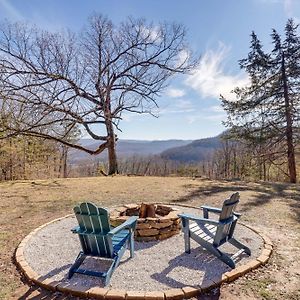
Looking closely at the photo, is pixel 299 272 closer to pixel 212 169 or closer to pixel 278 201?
pixel 278 201

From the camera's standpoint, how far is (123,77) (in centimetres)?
1257

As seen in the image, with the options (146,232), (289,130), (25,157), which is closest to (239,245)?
(146,232)

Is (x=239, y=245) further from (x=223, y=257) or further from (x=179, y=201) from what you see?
(x=179, y=201)

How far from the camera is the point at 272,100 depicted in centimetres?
1185

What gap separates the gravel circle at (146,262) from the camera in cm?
264

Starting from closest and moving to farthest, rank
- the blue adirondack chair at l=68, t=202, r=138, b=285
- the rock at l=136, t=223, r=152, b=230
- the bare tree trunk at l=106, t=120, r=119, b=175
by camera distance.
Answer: the blue adirondack chair at l=68, t=202, r=138, b=285 < the rock at l=136, t=223, r=152, b=230 < the bare tree trunk at l=106, t=120, r=119, b=175

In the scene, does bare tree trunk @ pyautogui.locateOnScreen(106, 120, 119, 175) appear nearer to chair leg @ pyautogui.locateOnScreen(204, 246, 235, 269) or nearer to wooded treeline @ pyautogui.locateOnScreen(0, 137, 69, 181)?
wooded treeline @ pyautogui.locateOnScreen(0, 137, 69, 181)

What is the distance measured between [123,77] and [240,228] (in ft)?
32.4

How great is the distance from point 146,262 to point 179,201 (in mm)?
3319

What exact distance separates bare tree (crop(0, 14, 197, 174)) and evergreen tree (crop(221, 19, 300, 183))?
9.25 ft

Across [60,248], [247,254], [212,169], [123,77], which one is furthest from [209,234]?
[212,169]

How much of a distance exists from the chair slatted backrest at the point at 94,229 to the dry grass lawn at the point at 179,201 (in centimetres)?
52

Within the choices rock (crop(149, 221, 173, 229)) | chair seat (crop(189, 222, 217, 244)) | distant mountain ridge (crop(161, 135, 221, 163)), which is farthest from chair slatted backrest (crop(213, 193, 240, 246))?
distant mountain ridge (crop(161, 135, 221, 163))

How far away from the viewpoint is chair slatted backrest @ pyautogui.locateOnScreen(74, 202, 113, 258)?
2.68m
